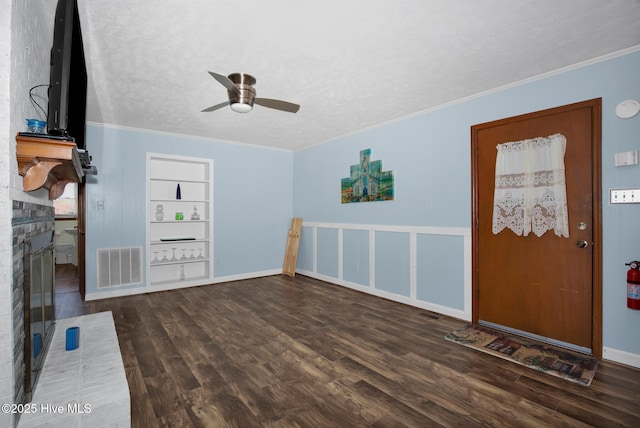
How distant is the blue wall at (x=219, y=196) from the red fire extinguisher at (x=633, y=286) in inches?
204

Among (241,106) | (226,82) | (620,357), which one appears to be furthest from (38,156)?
(620,357)

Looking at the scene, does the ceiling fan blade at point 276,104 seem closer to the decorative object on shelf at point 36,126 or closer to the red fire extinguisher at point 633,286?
the decorative object on shelf at point 36,126

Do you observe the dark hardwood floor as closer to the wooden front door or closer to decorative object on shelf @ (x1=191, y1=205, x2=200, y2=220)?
the wooden front door

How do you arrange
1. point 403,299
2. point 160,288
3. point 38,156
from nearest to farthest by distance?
point 38,156 → point 403,299 → point 160,288

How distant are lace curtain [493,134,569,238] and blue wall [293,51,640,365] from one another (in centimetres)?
31

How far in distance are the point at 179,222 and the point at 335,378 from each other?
4.20 m

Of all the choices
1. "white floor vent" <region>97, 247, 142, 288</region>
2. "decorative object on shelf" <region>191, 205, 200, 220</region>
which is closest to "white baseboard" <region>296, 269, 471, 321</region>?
"decorative object on shelf" <region>191, 205, 200, 220</region>

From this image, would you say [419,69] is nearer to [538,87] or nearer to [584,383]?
[538,87]

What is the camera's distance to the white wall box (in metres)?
5.16

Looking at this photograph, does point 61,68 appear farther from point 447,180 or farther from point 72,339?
point 447,180

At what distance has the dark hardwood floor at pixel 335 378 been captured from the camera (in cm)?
195

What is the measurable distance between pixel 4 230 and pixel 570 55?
4154 millimetres

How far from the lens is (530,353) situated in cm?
279

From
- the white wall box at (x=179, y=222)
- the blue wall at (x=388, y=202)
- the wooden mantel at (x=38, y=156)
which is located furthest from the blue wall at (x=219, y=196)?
the wooden mantel at (x=38, y=156)
